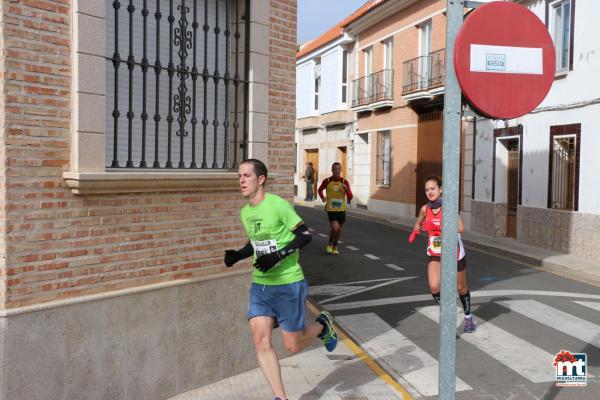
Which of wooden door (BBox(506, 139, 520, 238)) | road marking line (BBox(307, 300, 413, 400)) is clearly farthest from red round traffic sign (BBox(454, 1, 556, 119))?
wooden door (BBox(506, 139, 520, 238))

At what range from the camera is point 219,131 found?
626cm

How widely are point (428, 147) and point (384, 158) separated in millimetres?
3924

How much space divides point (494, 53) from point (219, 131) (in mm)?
3657

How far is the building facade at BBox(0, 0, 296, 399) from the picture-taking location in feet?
14.6

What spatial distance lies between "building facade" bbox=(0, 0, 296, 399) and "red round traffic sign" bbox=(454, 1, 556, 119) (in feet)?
9.16

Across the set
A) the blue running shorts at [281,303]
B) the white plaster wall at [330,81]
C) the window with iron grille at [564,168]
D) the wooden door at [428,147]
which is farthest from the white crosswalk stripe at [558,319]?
the white plaster wall at [330,81]

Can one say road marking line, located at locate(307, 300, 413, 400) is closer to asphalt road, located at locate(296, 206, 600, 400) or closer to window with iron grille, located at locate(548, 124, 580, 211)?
asphalt road, located at locate(296, 206, 600, 400)

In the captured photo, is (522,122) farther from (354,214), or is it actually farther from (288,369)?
(288,369)

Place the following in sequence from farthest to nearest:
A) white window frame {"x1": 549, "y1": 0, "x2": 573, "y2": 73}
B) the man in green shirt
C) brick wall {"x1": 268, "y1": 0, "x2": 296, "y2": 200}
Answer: white window frame {"x1": 549, "y1": 0, "x2": 573, "y2": 73}, brick wall {"x1": 268, "y1": 0, "x2": 296, "y2": 200}, the man in green shirt

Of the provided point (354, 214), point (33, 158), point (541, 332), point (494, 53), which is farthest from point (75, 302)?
point (354, 214)

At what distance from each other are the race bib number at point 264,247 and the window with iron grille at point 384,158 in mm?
21389

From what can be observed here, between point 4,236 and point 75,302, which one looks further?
point 75,302

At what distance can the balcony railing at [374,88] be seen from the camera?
83.0ft

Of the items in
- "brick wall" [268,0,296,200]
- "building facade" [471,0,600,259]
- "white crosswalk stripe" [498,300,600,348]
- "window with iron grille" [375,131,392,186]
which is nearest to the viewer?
"brick wall" [268,0,296,200]
